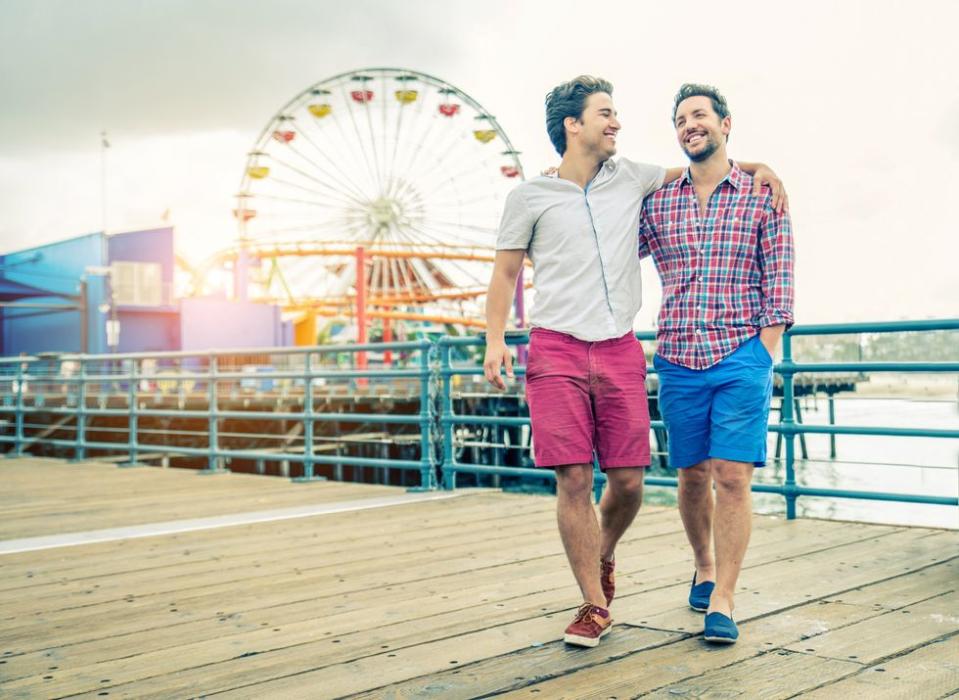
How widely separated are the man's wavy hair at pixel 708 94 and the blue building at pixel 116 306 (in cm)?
3250

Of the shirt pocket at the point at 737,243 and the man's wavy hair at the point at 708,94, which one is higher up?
the man's wavy hair at the point at 708,94

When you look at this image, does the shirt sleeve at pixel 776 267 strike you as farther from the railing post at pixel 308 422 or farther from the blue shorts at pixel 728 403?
the railing post at pixel 308 422

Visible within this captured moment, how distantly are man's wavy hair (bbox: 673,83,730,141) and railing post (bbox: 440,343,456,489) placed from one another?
10.8 feet

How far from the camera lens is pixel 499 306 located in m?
2.89

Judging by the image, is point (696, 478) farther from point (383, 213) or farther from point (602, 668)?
point (383, 213)

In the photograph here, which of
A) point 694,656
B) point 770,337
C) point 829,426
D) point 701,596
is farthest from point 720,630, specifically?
point 829,426

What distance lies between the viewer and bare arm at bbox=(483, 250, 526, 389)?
2842 millimetres

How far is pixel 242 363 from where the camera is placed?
34.2m

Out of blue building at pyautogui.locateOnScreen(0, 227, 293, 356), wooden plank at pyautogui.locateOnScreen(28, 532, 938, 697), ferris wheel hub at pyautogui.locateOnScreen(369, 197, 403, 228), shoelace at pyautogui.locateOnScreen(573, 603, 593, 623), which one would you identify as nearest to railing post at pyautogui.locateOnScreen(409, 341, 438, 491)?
wooden plank at pyautogui.locateOnScreen(28, 532, 938, 697)

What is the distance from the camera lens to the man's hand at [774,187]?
2.85 m

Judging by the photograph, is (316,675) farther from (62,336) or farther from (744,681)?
(62,336)

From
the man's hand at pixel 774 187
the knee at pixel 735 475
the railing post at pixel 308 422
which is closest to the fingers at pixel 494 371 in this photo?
the knee at pixel 735 475

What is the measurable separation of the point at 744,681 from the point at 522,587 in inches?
49.7

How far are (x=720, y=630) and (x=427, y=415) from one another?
12.5 ft
